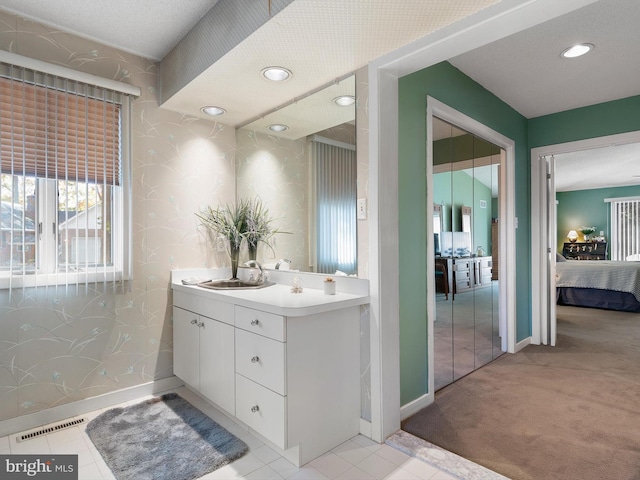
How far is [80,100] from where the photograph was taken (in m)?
2.29

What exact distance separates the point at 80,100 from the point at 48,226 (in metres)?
0.81

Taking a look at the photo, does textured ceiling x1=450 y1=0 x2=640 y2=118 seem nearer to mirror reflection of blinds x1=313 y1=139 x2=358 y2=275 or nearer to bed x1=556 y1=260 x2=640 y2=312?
mirror reflection of blinds x1=313 y1=139 x2=358 y2=275

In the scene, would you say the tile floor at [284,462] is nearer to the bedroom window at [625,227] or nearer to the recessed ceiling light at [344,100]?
the recessed ceiling light at [344,100]

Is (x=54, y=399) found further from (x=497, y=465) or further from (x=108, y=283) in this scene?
(x=497, y=465)

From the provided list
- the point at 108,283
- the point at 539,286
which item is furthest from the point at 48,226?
the point at 539,286

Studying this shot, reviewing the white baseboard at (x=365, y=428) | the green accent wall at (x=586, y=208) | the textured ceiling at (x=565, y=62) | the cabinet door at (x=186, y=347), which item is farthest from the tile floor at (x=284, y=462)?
the green accent wall at (x=586, y=208)

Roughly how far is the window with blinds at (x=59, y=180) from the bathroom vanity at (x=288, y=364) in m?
0.80

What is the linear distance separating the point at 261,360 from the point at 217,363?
1.61 feet

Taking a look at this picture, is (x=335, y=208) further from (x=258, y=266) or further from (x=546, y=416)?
(x=546, y=416)

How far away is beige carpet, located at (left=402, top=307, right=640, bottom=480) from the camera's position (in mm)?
1806

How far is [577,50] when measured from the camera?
98.6 inches

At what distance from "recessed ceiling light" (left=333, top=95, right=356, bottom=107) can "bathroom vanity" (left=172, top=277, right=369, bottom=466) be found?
3.71 ft

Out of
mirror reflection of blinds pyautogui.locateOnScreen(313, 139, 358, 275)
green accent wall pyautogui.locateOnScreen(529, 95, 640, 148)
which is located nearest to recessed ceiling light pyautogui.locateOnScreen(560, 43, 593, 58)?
green accent wall pyautogui.locateOnScreen(529, 95, 640, 148)

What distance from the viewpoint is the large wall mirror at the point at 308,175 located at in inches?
86.5
